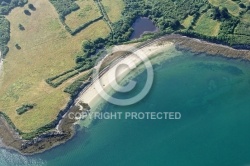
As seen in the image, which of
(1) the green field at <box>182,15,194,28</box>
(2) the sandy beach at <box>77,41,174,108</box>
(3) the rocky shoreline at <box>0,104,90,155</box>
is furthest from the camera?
(1) the green field at <box>182,15,194,28</box>

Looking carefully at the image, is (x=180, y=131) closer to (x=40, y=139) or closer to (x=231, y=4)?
(x=40, y=139)

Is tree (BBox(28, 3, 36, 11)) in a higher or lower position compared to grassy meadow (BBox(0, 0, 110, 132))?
higher

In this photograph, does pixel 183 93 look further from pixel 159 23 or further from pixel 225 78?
pixel 159 23

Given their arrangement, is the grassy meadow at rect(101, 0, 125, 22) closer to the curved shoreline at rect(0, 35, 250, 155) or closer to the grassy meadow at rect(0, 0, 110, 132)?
the grassy meadow at rect(0, 0, 110, 132)

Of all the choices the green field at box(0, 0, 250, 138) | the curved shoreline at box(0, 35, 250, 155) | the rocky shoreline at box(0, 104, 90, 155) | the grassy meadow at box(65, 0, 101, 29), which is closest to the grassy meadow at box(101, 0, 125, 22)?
the green field at box(0, 0, 250, 138)

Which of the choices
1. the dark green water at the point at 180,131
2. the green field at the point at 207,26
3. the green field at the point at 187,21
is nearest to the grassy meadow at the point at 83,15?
the green field at the point at 187,21

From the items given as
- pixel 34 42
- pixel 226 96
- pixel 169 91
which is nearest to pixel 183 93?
pixel 169 91

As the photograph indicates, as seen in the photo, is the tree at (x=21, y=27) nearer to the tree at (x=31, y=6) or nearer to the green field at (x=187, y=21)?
the tree at (x=31, y=6)
